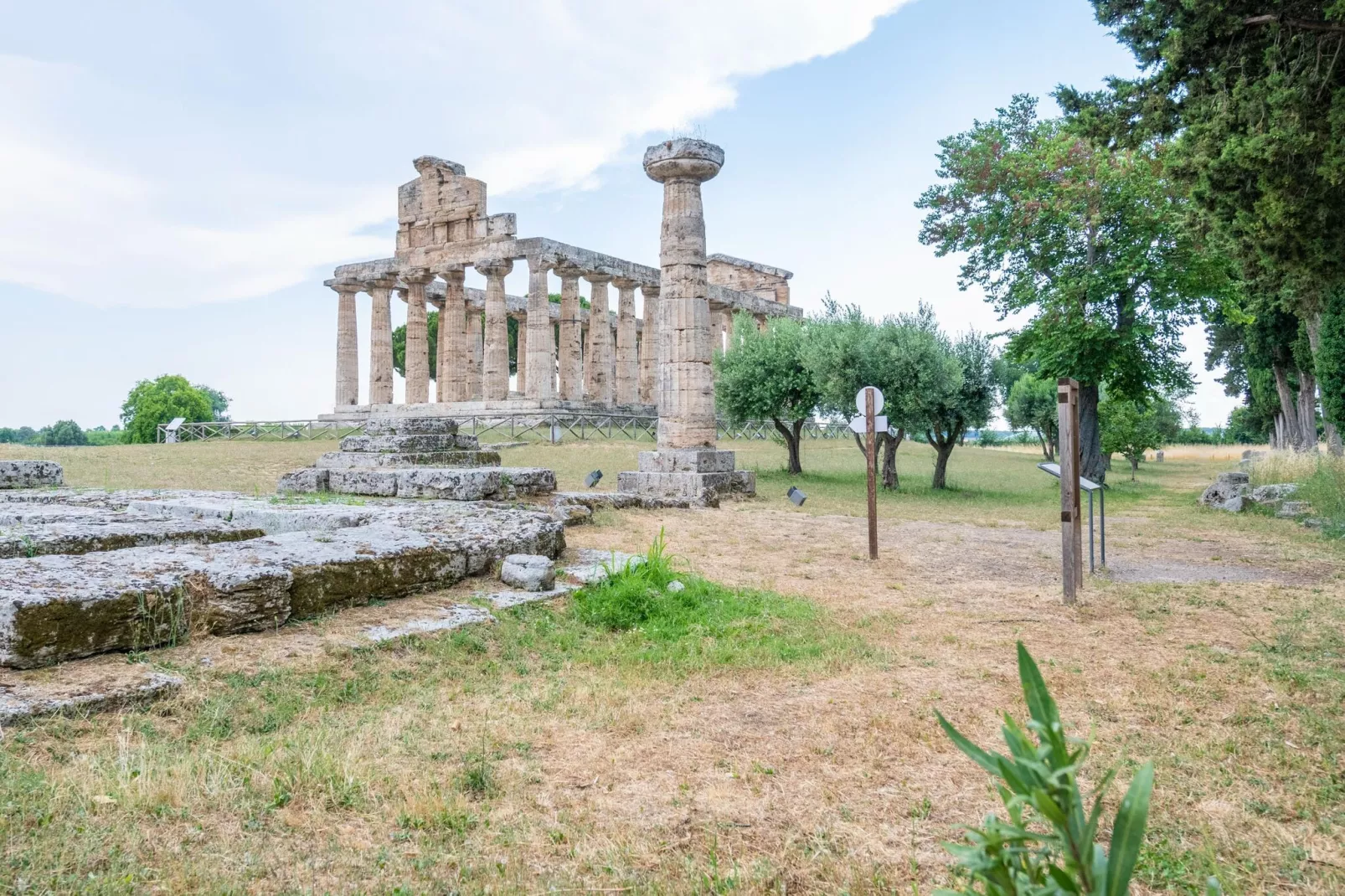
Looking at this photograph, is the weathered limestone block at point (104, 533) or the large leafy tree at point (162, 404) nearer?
the weathered limestone block at point (104, 533)

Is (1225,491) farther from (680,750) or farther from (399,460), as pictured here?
(680,750)

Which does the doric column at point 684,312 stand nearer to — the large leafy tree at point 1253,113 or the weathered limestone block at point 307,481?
the weathered limestone block at point 307,481

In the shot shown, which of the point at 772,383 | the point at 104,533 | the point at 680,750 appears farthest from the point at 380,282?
the point at 680,750

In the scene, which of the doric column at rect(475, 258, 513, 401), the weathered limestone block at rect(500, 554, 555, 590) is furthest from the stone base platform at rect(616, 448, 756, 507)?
the doric column at rect(475, 258, 513, 401)

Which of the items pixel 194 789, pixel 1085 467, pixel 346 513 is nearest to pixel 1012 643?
pixel 194 789

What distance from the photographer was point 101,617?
437cm

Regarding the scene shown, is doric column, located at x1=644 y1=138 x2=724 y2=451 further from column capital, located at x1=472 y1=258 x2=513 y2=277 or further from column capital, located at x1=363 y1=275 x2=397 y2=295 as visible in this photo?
column capital, located at x1=363 y1=275 x2=397 y2=295

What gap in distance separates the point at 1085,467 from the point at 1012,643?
17.2 m

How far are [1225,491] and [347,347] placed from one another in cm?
3334

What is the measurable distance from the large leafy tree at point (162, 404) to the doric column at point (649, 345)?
26905 millimetres

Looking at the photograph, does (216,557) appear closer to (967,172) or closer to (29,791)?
(29,791)

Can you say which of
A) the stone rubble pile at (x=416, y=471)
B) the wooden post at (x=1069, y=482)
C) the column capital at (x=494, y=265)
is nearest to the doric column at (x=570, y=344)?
the column capital at (x=494, y=265)

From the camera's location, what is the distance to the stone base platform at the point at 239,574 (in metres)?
4.25

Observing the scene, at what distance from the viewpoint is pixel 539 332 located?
3544cm
